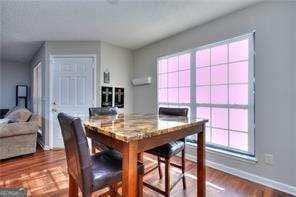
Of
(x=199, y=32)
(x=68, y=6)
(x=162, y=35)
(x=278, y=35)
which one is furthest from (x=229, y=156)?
(x=68, y=6)

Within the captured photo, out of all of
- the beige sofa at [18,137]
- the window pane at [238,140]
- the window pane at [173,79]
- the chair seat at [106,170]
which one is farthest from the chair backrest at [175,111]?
the beige sofa at [18,137]

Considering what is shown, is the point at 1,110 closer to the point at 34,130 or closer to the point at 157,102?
the point at 34,130

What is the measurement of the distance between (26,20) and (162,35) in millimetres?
2269

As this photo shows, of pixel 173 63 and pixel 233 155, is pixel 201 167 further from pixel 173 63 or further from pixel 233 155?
pixel 173 63

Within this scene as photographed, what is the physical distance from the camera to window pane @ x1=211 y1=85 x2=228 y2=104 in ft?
10.0

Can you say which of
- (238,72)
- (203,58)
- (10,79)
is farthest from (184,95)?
(10,79)

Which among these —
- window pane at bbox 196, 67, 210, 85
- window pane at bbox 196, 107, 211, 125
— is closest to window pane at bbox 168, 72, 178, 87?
window pane at bbox 196, 67, 210, 85

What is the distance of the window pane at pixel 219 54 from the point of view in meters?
3.08

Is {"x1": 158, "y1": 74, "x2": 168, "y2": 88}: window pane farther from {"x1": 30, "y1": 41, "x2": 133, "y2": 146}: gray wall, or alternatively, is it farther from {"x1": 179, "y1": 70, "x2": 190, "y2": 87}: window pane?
{"x1": 30, "y1": 41, "x2": 133, "y2": 146}: gray wall

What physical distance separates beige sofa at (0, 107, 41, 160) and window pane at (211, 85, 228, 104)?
3.23m

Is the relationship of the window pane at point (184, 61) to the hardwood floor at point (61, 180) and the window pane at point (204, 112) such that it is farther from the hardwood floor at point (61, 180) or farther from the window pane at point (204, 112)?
the hardwood floor at point (61, 180)

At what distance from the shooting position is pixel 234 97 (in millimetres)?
2926

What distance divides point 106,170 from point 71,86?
10.6 feet

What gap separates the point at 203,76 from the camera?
3.37 metres
